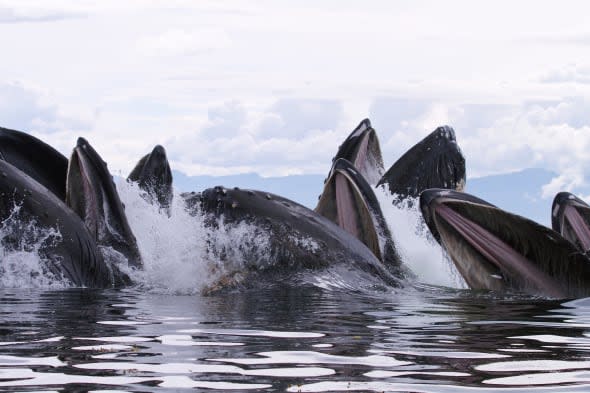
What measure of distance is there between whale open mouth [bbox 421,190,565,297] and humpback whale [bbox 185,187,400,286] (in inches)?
37.0

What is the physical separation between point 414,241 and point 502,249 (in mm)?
5808

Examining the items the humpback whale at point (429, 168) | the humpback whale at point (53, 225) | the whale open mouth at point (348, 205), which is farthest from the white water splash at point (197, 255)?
the humpback whale at point (429, 168)

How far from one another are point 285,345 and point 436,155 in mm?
12762

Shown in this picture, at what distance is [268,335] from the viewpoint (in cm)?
841

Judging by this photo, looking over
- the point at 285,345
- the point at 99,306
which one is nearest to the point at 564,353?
the point at 285,345

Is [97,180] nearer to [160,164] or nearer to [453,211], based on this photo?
[453,211]

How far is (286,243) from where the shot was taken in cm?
1316

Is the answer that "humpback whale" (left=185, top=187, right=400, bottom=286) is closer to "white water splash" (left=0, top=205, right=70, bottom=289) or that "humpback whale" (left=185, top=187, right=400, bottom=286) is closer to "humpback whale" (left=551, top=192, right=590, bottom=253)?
"white water splash" (left=0, top=205, right=70, bottom=289)

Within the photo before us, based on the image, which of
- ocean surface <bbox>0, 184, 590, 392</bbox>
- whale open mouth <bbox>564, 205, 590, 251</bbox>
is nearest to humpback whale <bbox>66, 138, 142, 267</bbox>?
ocean surface <bbox>0, 184, 590, 392</bbox>

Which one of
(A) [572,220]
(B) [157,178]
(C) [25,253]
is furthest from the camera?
(B) [157,178]

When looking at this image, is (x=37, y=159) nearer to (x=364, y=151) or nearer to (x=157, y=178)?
(x=157, y=178)

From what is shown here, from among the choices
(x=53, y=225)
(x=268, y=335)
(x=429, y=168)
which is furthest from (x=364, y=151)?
(x=268, y=335)

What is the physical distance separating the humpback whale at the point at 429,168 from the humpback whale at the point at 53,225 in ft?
24.7

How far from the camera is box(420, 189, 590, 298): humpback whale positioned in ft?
41.2
